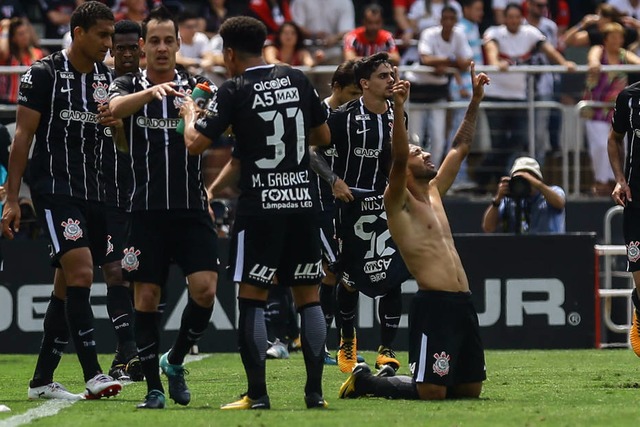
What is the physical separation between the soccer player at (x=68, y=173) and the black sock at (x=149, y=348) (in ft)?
2.29

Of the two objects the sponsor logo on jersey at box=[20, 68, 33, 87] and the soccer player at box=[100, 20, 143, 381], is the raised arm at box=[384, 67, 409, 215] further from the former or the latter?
the sponsor logo on jersey at box=[20, 68, 33, 87]

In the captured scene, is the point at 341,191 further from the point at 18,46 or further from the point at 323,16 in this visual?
the point at 323,16

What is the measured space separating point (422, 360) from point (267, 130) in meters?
1.88

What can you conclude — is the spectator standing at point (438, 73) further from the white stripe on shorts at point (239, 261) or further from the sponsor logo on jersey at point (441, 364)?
the white stripe on shorts at point (239, 261)

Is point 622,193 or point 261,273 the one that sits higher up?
point 622,193

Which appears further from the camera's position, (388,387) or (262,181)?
(388,387)

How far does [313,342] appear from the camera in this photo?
27.2ft

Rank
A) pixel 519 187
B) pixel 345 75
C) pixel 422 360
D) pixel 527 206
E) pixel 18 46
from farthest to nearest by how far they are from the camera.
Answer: pixel 18 46 < pixel 527 206 < pixel 519 187 < pixel 345 75 < pixel 422 360

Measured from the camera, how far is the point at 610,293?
1528 cm

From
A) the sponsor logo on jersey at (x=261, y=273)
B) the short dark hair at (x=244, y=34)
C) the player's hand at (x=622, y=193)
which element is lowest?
the sponsor logo on jersey at (x=261, y=273)

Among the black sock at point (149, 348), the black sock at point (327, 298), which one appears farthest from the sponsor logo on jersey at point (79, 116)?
the black sock at point (327, 298)

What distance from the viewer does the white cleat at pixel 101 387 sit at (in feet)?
30.1

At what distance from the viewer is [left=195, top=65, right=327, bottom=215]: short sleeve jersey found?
8.14m

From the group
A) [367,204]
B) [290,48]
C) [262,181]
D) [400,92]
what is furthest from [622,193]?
[290,48]
